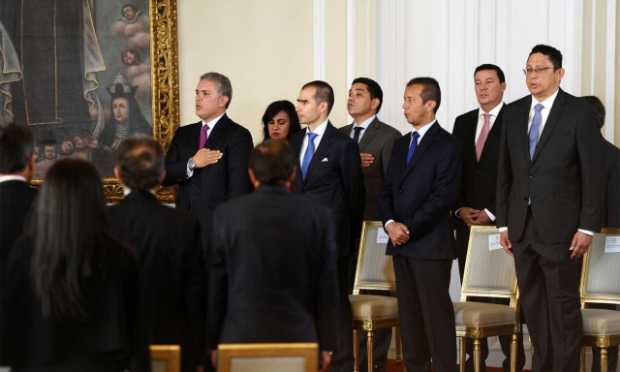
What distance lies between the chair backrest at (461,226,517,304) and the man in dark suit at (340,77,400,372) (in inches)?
26.1

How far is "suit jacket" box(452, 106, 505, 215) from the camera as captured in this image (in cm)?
644

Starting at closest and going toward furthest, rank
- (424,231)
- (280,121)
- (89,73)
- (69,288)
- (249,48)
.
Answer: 1. (69,288)
2. (424,231)
3. (280,121)
4. (89,73)
5. (249,48)

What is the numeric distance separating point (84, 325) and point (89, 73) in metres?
4.87

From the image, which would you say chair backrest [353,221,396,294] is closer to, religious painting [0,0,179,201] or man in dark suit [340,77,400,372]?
man in dark suit [340,77,400,372]

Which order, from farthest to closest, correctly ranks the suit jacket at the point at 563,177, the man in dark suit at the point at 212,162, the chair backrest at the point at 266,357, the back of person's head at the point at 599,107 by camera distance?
the back of person's head at the point at 599,107, the man in dark suit at the point at 212,162, the suit jacket at the point at 563,177, the chair backrest at the point at 266,357

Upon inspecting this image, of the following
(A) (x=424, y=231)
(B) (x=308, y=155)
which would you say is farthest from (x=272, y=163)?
(B) (x=308, y=155)

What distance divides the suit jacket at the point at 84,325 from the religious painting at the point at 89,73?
455 cm

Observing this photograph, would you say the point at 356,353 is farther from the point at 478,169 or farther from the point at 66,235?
the point at 66,235

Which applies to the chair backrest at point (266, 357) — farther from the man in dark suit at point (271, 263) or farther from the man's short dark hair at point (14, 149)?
the man's short dark hair at point (14, 149)

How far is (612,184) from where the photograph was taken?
6.58 meters

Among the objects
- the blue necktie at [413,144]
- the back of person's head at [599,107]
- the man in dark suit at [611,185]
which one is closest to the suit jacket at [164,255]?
Answer: the blue necktie at [413,144]

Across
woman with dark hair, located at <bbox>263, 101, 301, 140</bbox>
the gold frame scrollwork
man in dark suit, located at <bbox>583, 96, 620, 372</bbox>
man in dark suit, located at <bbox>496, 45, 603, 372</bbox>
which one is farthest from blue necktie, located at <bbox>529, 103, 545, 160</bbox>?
the gold frame scrollwork

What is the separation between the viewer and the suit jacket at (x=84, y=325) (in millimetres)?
3146

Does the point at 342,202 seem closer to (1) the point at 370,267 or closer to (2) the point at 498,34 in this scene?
(1) the point at 370,267
